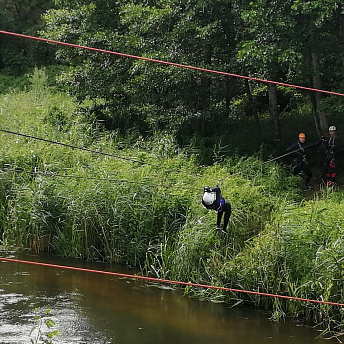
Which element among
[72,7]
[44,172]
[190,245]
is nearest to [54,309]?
[190,245]

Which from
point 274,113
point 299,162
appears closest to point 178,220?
point 299,162

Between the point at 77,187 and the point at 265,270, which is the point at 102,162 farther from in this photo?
the point at 265,270

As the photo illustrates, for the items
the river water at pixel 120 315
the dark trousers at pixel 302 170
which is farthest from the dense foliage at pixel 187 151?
the river water at pixel 120 315

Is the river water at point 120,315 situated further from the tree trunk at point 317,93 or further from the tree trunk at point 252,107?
the tree trunk at point 252,107

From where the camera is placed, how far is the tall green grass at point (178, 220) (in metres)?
7.95

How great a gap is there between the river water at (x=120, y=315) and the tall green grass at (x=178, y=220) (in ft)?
1.12

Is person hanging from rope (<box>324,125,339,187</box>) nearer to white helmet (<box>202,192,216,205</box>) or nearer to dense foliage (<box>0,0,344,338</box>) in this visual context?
dense foliage (<box>0,0,344,338</box>)

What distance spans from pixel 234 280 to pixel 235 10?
6054 mm

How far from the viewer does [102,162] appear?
11617 mm

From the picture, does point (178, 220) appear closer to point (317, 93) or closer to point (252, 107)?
point (317, 93)

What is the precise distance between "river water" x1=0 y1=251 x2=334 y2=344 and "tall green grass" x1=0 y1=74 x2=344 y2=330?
1.12 ft

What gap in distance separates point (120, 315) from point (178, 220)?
2.36m

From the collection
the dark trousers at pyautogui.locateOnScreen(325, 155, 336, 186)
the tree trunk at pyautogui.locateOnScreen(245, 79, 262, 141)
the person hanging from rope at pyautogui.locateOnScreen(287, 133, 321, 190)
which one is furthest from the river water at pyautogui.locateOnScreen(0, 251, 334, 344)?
the tree trunk at pyautogui.locateOnScreen(245, 79, 262, 141)

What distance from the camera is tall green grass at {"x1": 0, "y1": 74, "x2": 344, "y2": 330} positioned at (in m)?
7.95
